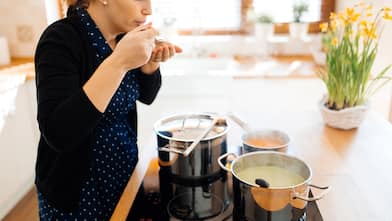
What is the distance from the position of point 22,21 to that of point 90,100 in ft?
6.33

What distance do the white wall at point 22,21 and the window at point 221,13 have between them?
780 mm

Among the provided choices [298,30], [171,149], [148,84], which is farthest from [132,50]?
[298,30]

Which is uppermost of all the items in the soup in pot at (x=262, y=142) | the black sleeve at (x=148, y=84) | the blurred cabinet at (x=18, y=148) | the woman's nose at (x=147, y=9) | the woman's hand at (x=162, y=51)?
the woman's nose at (x=147, y=9)

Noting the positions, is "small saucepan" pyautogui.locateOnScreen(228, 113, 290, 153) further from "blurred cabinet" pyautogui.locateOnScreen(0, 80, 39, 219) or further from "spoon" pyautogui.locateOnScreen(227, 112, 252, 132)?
"blurred cabinet" pyautogui.locateOnScreen(0, 80, 39, 219)

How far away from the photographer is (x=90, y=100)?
2.55ft

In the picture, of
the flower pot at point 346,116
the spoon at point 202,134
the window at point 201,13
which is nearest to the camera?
the spoon at point 202,134

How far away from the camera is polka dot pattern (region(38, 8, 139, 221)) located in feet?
3.22

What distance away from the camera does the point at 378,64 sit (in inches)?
83.0

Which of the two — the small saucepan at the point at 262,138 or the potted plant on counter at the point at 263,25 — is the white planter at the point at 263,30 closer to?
the potted plant on counter at the point at 263,25

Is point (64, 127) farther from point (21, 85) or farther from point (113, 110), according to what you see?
point (21, 85)


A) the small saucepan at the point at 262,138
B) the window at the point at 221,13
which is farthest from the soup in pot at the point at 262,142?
the window at the point at 221,13

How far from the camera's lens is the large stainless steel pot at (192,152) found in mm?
904

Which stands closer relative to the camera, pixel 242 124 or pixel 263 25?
pixel 242 124

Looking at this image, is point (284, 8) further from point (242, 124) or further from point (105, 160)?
point (105, 160)
